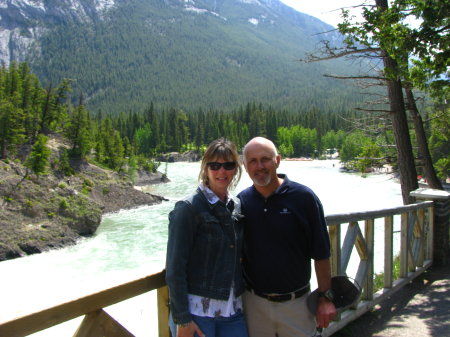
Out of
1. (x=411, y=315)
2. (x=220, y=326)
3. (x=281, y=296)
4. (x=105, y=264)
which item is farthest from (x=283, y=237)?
(x=105, y=264)

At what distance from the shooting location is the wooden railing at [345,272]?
208 cm

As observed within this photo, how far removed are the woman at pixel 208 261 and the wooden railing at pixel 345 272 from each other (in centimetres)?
26

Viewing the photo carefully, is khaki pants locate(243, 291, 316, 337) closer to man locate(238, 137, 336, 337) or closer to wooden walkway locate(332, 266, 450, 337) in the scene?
man locate(238, 137, 336, 337)

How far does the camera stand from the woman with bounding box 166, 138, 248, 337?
236cm

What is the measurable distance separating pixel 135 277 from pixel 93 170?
36828 millimetres

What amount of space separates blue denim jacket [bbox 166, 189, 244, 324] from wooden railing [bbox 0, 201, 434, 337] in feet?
0.91

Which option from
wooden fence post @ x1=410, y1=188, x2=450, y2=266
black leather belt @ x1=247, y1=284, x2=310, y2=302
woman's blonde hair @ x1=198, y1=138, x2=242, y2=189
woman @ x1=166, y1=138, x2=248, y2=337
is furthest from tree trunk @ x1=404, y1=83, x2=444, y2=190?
woman @ x1=166, y1=138, x2=248, y2=337

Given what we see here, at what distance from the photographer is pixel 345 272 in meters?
4.50

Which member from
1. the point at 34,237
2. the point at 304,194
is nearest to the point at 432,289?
the point at 304,194

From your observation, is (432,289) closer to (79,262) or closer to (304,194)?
(304,194)

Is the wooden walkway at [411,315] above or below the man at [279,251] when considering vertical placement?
below

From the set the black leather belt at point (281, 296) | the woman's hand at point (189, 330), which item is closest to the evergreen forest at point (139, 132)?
the black leather belt at point (281, 296)

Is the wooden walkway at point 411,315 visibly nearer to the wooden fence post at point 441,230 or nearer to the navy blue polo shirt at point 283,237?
the wooden fence post at point 441,230

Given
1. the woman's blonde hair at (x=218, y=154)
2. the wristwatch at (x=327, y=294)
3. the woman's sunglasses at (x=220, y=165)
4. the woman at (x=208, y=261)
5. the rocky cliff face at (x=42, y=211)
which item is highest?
the woman's blonde hair at (x=218, y=154)
